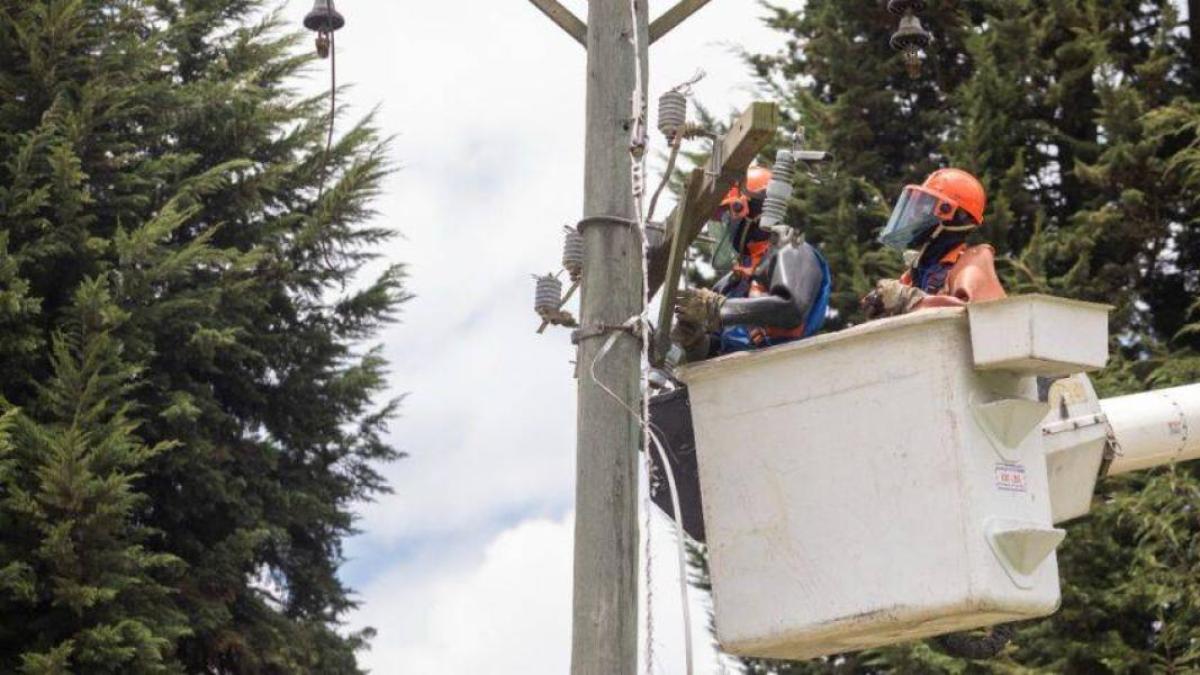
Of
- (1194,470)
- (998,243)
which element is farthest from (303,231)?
(1194,470)

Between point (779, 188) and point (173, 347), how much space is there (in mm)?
8618

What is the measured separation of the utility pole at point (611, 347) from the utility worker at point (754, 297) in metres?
0.21

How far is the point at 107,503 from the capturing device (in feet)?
43.7

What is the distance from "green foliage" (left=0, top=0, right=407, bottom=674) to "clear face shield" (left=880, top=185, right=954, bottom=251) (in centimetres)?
618

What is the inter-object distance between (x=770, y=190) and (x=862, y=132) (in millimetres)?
10094

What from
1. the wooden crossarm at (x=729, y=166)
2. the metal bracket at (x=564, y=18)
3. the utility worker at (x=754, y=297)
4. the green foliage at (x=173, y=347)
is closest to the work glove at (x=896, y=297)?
the utility worker at (x=754, y=297)

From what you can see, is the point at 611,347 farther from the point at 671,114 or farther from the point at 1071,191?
the point at 1071,191

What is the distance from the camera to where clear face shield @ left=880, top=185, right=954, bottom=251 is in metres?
Result: 8.25

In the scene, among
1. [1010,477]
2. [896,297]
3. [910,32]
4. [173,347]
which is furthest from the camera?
[173,347]

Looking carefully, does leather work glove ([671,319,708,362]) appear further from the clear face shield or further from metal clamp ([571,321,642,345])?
the clear face shield

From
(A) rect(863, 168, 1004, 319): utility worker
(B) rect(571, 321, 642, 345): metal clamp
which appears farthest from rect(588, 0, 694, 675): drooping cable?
(A) rect(863, 168, 1004, 319): utility worker

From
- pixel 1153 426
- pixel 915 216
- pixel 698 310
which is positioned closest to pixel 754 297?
pixel 698 310

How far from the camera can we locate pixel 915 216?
8.30m

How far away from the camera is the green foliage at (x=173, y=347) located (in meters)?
13.5
